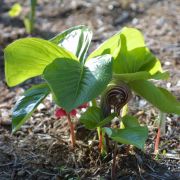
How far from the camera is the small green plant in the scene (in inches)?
52.7

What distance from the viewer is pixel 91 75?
4.50 ft

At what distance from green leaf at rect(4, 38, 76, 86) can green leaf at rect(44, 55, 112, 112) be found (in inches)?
2.1

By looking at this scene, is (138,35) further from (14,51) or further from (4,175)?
(4,175)

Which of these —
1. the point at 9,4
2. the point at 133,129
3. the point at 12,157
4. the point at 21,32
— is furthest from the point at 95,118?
the point at 9,4

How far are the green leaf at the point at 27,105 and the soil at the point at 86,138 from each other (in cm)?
27

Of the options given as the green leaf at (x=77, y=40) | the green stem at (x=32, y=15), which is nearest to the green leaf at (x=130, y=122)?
the green leaf at (x=77, y=40)

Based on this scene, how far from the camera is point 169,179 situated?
1544 millimetres

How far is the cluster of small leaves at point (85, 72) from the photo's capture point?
1.33m

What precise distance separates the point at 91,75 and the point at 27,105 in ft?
0.77

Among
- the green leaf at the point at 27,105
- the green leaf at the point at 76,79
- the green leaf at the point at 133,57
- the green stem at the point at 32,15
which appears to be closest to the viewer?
the green leaf at the point at 76,79

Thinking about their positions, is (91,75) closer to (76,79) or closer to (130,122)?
(76,79)

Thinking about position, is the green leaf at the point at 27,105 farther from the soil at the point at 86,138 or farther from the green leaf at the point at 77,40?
the soil at the point at 86,138

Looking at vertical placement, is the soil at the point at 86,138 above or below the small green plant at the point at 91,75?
below

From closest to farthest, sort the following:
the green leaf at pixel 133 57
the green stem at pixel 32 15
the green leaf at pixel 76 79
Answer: the green leaf at pixel 76 79 → the green leaf at pixel 133 57 → the green stem at pixel 32 15
